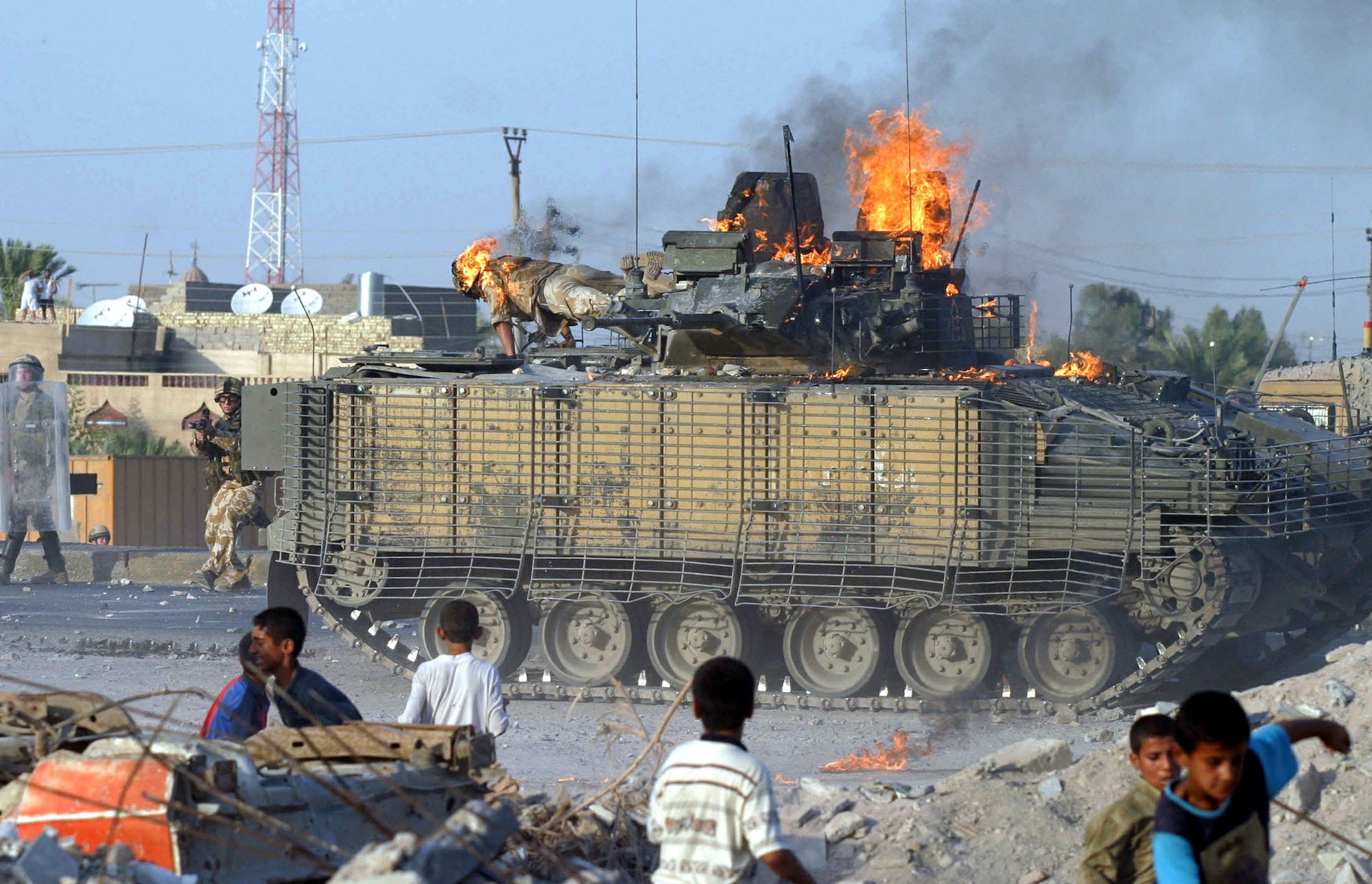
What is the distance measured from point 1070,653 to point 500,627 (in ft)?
13.7

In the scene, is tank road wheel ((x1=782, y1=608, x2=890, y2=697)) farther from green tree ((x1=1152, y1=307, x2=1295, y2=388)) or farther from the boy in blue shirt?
green tree ((x1=1152, y1=307, x2=1295, y2=388))

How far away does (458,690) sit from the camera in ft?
21.4

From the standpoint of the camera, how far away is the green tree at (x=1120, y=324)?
1794 inches

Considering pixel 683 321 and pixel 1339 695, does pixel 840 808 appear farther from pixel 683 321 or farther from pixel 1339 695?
pixel 683 321

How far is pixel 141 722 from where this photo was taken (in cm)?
920

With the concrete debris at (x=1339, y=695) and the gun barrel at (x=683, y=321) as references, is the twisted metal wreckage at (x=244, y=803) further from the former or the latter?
the gun barrel at (x=683, y=321)

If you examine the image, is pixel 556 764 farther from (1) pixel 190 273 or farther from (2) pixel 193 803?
(1) pixel 190 273

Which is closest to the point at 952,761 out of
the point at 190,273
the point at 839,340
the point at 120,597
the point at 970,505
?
the point at 970,505

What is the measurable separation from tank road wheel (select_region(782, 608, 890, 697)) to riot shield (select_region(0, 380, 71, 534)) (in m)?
9.69

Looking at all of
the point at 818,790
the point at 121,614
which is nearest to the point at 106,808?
the point at 818,790

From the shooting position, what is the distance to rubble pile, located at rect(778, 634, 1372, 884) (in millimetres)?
6699

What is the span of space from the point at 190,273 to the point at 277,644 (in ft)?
169

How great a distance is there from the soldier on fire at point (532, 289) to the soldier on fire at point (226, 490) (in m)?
3.49

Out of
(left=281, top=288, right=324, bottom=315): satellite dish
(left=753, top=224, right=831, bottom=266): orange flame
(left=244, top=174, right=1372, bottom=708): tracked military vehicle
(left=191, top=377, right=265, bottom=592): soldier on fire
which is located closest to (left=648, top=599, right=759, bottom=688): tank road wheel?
(left=244, top=174, right=1372, bottom=708): tracked military vehicle
